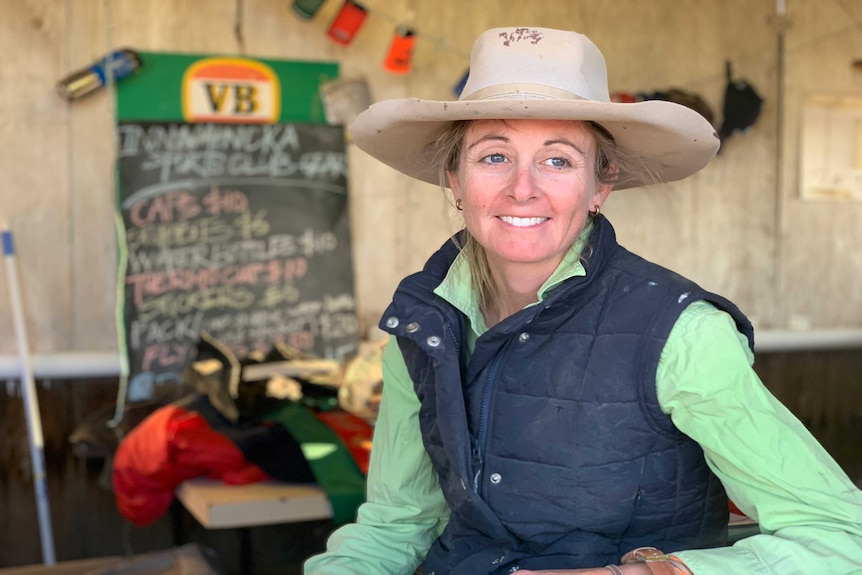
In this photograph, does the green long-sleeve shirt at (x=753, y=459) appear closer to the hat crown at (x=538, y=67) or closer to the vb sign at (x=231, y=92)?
the hat crown at (x=538, y=67)

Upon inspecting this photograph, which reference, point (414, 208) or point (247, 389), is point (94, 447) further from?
point (414, 208)

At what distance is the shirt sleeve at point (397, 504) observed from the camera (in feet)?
5.08

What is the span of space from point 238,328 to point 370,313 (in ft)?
1.90

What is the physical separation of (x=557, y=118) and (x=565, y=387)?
1.31 feet

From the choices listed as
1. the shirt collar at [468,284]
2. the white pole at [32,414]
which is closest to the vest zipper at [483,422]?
the shirt collar at [468,284]

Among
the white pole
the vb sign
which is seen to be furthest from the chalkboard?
the white pole

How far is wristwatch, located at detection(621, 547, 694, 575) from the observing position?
116 centimetres

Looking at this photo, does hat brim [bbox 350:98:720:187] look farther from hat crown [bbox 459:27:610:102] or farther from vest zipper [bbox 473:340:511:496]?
vest zipper [bbox 473:340:511:496]

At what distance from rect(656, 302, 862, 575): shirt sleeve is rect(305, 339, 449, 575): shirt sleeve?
0.50 meters

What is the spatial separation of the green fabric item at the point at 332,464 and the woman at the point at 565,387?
43.8 inches

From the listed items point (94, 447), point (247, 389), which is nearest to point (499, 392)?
point (247, 389)

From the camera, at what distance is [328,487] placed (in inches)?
107

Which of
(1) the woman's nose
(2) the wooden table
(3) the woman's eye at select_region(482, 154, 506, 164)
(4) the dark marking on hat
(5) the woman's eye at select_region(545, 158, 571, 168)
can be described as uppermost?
(4) the dark marking on hat

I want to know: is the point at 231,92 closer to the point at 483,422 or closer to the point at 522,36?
the point at 522,36
